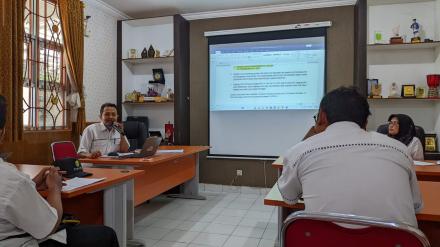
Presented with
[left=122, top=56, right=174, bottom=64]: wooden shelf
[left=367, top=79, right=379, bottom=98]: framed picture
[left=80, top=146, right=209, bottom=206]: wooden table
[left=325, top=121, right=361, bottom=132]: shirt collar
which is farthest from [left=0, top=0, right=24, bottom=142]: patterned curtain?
[left=367, top=79, right=379, bottom=98]: framed picture

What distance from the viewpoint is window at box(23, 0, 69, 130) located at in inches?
137

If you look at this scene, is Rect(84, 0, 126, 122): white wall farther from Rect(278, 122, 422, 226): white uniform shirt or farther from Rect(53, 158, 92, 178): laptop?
Rect(278, 122, 422, 226): white uniform shirt

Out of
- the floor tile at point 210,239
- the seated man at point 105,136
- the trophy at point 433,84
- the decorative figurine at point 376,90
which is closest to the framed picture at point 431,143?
the trophy at point 433,84

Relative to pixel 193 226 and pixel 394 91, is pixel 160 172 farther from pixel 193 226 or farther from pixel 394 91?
pixel 394 91

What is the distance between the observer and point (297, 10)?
457 centimetres

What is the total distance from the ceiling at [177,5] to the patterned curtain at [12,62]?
160 centimetres

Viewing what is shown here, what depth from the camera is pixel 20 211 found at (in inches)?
49.4

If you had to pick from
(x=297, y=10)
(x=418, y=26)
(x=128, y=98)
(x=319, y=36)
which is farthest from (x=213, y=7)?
(x=418, y=26)

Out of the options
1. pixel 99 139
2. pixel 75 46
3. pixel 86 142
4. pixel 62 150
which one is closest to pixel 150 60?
pixel 75 46

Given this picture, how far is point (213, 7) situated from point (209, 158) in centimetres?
223

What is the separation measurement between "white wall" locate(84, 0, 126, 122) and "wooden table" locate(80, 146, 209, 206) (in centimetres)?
149

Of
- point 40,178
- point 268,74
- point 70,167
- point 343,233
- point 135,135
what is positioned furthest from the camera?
point 268,74

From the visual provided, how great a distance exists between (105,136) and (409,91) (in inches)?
144

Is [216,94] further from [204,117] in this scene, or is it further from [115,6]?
[115,6]
